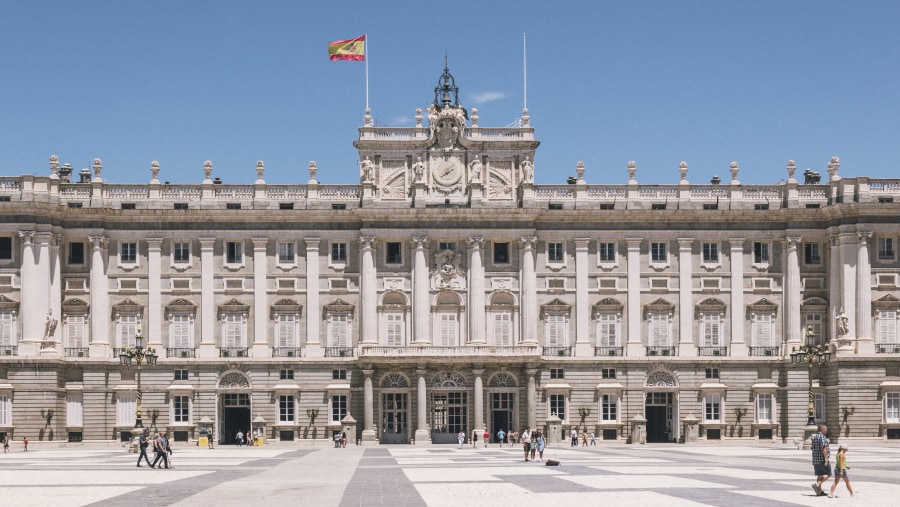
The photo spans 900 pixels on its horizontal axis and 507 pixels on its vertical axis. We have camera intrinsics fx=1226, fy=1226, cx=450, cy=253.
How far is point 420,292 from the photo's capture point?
8312cm

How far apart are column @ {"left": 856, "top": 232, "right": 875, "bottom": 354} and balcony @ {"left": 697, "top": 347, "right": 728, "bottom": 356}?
8652 mm

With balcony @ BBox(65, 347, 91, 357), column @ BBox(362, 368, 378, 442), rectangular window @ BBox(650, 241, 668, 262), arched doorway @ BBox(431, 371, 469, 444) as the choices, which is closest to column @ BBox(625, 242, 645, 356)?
rectangular window @ BBox(650, 241, 668, 262)

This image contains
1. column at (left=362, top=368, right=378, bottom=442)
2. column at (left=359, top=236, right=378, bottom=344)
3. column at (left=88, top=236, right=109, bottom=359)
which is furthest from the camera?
column at (left=359, top=236, right=378, bottom=344)

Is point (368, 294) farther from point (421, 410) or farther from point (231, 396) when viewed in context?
point (231, 396)

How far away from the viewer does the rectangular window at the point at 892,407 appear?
8062cm

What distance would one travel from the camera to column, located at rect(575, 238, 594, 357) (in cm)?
8350

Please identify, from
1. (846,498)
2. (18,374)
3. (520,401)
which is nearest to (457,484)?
(846,498)

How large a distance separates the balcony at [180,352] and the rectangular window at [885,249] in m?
46.9

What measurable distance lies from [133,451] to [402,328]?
22.5 meters

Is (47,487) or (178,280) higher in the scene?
(178,280)

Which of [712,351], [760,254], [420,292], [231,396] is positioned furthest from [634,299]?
[231,396]

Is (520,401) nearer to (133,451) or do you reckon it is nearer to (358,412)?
(358,412)

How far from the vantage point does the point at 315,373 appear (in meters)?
82.8

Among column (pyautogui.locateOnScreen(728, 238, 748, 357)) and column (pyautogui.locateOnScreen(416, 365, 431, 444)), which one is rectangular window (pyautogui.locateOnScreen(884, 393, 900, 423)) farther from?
column (pyautogui.locateOnScreen(416, 365, 431, 444))
